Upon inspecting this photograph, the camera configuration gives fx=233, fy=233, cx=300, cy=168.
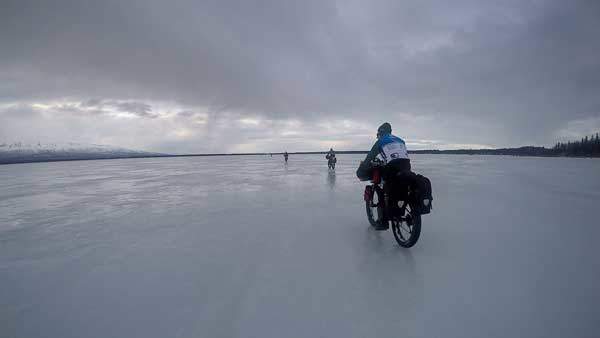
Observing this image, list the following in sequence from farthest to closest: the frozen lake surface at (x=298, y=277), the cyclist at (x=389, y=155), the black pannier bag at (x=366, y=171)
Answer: the black pannier bag at (x=366, y=171), the cyclist at (x=389, y=155), the frozen lake surface at (x=298, y=277)

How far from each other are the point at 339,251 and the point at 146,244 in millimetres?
3246

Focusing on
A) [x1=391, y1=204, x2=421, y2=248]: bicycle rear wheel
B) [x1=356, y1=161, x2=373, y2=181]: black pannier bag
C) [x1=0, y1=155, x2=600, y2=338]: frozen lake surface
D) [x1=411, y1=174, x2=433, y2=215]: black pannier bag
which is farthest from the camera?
[x1=356, y1=161, x2=373, y2=181]: black pannier bag

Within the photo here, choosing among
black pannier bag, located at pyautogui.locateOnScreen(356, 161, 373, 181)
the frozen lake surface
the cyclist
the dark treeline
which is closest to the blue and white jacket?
the cyclist

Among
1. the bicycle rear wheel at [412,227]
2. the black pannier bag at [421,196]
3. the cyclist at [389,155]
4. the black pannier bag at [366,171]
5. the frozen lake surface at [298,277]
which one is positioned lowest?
the frozen lake surface at [298,277]

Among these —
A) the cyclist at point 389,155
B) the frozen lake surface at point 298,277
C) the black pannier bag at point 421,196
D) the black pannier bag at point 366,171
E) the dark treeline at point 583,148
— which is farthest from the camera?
the dark treeline at point 583,148

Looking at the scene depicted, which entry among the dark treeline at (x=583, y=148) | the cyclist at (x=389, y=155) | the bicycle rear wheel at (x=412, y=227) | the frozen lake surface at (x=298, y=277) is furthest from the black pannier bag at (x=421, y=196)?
the dark treeline at (x=583, y=148)

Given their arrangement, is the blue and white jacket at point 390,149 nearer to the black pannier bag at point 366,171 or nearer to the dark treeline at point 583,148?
the black pannier bag at point 366,171

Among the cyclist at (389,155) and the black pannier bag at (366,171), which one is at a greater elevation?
the cyclist at (389,155)

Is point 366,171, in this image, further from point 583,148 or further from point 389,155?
point 583,148

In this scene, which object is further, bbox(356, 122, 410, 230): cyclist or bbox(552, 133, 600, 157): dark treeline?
bbox(552, 133, 600, 157): dark treeline

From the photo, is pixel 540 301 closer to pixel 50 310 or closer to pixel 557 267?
pixel 557 267

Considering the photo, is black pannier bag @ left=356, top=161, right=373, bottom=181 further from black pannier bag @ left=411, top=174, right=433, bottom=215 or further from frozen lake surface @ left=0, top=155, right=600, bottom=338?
frozen lake surface @ left=0, top=155, right=600, bottom=338

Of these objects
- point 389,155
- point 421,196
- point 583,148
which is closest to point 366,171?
point 389,155

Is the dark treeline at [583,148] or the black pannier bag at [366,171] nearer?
the black pannier bag at [366,171]
